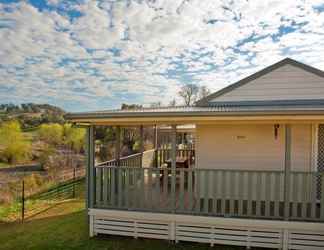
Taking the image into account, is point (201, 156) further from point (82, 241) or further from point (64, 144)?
point (64, 144)

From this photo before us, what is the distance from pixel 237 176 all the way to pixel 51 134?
2280 cm

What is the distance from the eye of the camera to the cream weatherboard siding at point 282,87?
23.1 ft

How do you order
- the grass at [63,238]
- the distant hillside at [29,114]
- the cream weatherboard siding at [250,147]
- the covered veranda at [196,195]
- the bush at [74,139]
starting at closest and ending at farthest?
the covered veranda at [196,195]
the grass at [63,238]
the cream weatherboard siding at [250,147]
the bush at [74,139]
the distant hillside at [29,114]

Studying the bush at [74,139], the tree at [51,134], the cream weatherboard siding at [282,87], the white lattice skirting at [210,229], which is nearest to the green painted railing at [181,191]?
the white lattice skirting at [210,229]

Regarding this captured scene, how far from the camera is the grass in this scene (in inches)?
215

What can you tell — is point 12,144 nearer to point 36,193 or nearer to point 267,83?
point 36,193

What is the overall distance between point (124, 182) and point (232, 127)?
136 inches

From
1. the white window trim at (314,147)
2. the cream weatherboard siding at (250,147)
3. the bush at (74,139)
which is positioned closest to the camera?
the white window trim at (314,147)

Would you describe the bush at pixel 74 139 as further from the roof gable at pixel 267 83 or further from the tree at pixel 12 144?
the roof gable at pixel 267 83

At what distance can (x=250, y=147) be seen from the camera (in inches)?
264

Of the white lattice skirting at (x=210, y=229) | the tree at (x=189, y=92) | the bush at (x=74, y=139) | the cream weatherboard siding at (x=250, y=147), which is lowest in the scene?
the white lattice skirting at (x=210, y=229)

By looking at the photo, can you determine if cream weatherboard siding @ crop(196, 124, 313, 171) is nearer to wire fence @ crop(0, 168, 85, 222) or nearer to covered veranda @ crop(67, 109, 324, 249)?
covered veranda @ crop(67, 109, 324, 249)

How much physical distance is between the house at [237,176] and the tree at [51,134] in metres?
18.9

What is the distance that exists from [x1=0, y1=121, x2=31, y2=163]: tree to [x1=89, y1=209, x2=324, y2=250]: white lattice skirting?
1914cm
